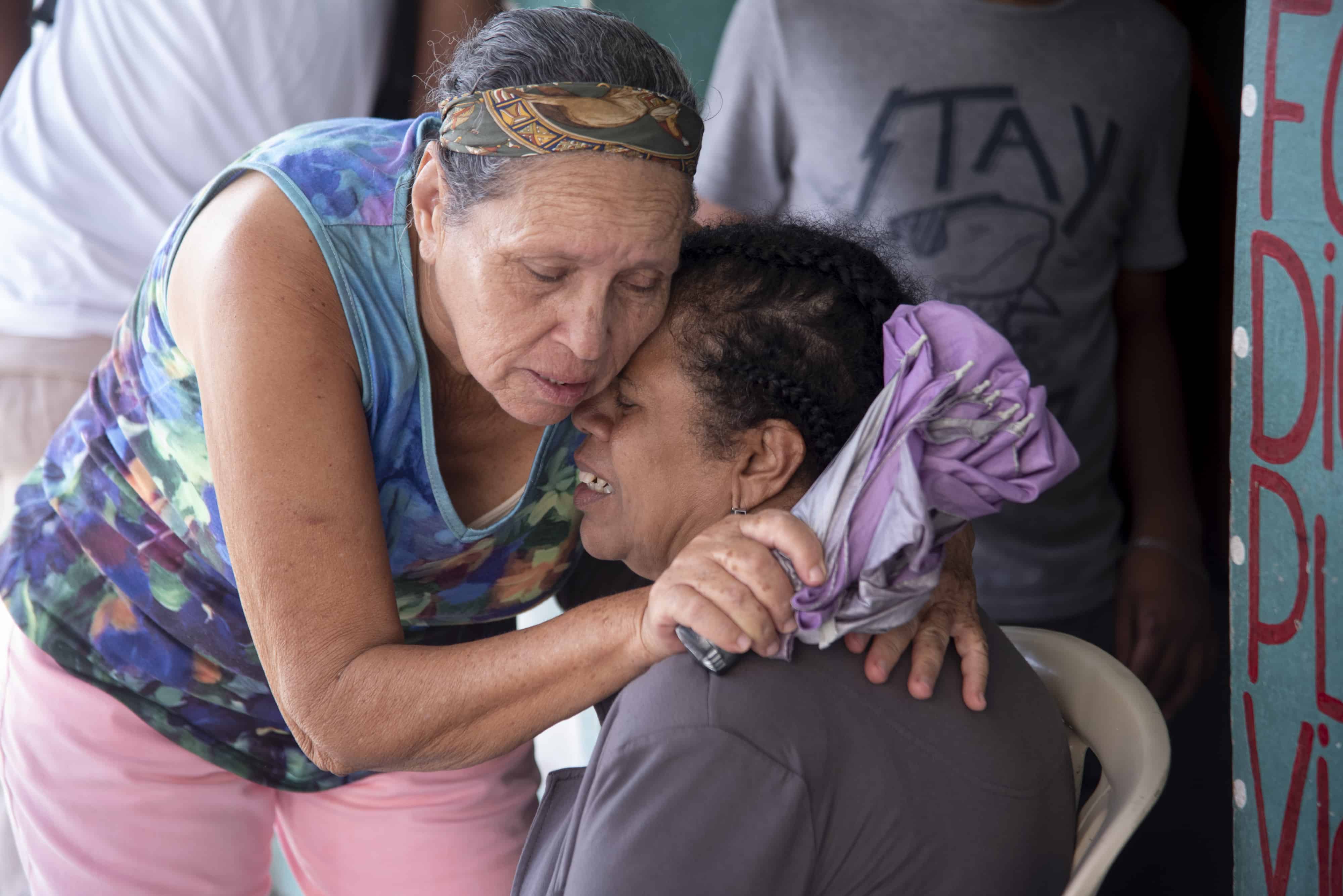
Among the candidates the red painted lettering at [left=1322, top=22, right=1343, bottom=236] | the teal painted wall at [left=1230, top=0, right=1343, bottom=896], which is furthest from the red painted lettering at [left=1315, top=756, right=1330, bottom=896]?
the red painted lettering at [left=1322, top=22, right=1343, bottom=236]

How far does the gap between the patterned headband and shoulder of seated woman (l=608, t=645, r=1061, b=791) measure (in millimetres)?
586

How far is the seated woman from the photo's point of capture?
117cm

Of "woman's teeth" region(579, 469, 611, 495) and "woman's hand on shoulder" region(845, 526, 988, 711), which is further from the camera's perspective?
"woman's teeth" region(579, 469, 611, 495)

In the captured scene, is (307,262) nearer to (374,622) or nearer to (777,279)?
(374,622)

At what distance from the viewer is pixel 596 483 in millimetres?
1649

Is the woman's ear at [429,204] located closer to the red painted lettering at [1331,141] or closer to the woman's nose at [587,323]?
the woman's nose at [587,323]

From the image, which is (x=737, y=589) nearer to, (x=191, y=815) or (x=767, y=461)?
(x=767, y=461)

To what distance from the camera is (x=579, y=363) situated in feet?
4.47

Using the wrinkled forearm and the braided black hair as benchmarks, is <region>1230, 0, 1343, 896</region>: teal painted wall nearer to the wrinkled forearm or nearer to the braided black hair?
the braided black hair

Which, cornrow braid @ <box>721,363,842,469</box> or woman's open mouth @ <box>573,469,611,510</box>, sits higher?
cornrow braid @ <box>721,363,842,469</box>

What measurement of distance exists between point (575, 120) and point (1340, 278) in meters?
0.85

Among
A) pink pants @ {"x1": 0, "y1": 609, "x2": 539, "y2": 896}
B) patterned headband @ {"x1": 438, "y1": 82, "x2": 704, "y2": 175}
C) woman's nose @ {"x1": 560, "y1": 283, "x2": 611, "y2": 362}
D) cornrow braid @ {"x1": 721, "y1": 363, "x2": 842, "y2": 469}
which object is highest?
patterned headband @ {"x1": 438, "y1": 82, "x2": 704, "y2": 175}

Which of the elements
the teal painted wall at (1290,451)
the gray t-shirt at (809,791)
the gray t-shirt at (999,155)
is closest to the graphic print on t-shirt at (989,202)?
the gray t-shirt at (999,155)

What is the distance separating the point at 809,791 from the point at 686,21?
2285 mm
